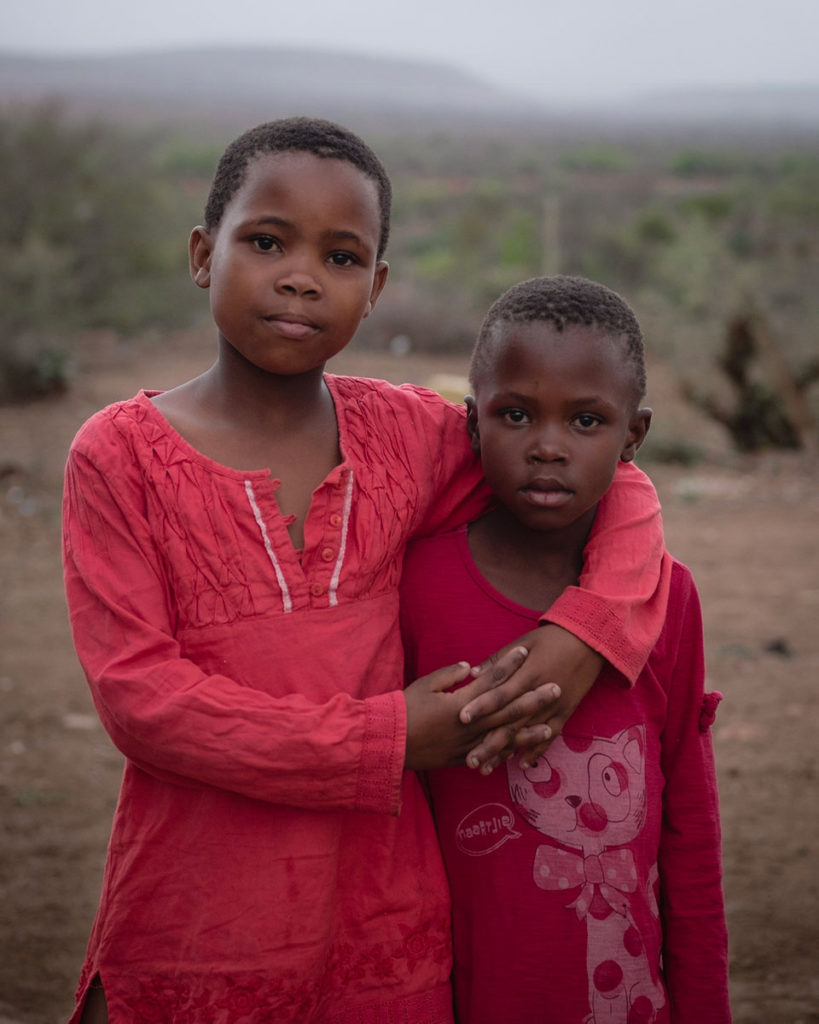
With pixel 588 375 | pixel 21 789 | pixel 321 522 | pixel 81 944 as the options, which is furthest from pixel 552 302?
pixel 21 789

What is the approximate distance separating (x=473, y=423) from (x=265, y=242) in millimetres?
490

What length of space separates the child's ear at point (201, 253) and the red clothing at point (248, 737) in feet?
0.72

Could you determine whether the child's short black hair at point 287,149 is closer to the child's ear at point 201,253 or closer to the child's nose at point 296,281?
the child's ear at point 201,253

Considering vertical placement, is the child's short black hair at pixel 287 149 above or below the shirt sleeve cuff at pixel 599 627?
above

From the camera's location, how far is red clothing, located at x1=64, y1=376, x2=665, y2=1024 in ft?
4.74

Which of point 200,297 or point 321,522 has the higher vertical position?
point 321,522

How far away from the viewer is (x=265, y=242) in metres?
1.56

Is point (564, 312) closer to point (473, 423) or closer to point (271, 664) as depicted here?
point (473, 423)

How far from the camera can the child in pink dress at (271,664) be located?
146 centimetres

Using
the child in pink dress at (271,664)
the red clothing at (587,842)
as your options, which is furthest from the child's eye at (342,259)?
the red clothing at (587,842)

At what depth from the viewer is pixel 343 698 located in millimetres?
1477

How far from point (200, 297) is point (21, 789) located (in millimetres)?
13748

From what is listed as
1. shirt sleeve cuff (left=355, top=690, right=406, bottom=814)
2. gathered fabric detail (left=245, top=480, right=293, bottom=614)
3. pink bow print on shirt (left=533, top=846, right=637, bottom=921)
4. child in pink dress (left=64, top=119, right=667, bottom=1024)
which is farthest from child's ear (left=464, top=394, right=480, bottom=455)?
pink bow print on shirt (left=533, top=846, right=637, bottom=921)

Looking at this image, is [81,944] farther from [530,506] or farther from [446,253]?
[446,253]
